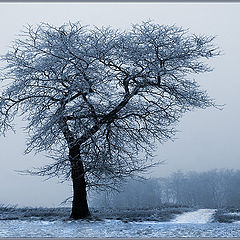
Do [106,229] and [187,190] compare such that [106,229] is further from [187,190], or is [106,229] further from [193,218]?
[187,190]

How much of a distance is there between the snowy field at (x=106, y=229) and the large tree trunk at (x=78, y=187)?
566 millimetres

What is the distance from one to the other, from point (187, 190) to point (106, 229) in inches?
1221

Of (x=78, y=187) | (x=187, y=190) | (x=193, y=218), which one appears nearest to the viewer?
(x=78, y=187)

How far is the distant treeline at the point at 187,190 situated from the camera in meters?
35.8

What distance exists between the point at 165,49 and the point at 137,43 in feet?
3.79

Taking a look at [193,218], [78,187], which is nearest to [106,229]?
[78,187]

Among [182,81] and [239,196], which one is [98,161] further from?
[239,196]

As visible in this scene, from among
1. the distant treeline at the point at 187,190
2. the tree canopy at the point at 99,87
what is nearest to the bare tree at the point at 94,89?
the tree canopy at the point at 99,87

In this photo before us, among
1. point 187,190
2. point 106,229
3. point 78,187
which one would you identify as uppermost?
point 187,190

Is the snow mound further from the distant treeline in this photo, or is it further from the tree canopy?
the distant treeline

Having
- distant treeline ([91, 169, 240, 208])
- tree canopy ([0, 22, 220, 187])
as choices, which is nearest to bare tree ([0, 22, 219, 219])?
tree canopy ([0, 22, 220, 187])

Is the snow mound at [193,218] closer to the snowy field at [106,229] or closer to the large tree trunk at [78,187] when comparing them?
the snowy field at [106,229]

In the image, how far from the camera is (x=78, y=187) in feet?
42.7

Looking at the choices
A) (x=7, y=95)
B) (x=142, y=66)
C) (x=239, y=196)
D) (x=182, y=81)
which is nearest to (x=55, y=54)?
(x=7, y=95)
